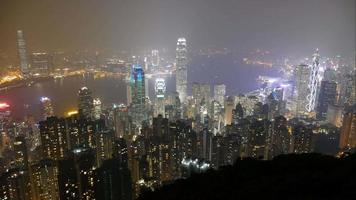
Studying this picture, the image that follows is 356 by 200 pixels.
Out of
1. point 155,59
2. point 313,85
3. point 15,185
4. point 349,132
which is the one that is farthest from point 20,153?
point 155,59

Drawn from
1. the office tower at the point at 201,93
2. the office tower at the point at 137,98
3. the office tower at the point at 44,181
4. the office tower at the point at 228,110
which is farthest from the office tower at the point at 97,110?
the office tower at the point at 44,181

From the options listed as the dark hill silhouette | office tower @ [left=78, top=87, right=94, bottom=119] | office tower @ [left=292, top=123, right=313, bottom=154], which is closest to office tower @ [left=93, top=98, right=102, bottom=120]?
office tower @ [left=78, top=87, right=94, bottom=119]

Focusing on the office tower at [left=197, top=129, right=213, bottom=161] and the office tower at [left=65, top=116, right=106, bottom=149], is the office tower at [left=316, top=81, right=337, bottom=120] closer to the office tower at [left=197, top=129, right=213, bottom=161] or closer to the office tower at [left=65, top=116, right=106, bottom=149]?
the office tower at [left=197, top=129, right=213, bottom=161]

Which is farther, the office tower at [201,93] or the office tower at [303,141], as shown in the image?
the office tower at [201,93]

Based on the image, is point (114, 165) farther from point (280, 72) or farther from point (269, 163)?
point (280, 72)

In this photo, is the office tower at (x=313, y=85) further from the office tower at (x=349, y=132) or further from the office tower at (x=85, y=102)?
the office tower at (x=85, y=102)

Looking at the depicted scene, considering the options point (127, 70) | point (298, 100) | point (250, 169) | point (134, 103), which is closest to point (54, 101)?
point (134, 103)

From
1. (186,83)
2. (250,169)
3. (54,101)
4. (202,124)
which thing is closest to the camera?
(250,169)
